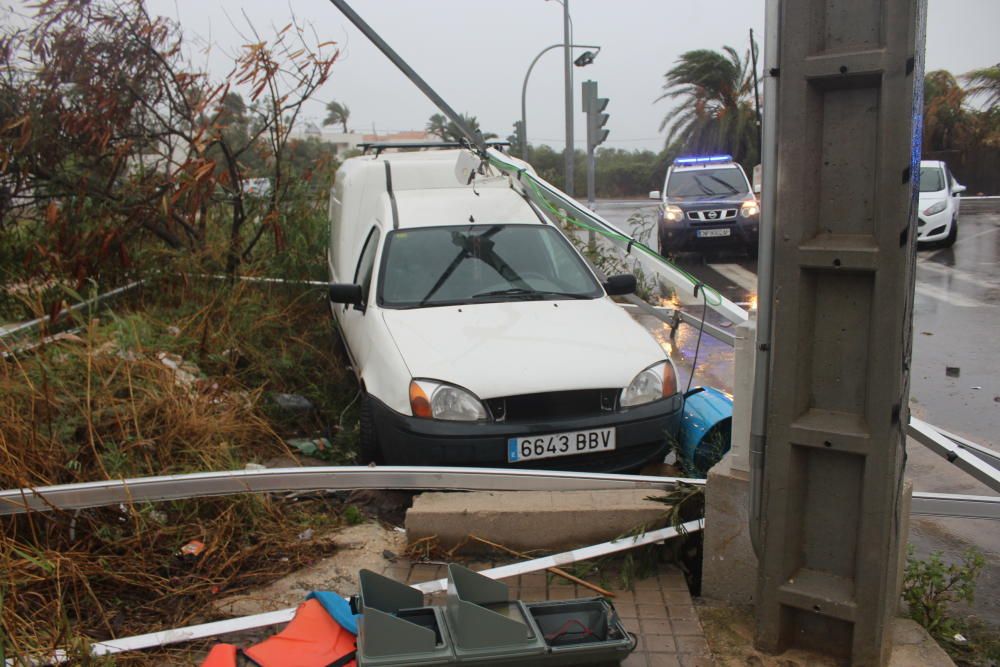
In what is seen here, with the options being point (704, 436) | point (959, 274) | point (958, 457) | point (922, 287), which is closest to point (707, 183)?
point (959, 274)

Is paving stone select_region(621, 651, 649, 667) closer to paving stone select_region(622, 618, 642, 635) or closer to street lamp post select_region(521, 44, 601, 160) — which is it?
paving stone select_region(622, 618, 642, 635)

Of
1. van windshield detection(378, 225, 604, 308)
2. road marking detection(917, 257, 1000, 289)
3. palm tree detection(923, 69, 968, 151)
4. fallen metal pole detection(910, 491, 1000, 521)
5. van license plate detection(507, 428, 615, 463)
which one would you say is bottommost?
road marking detection(917, 257, 1000, 289)

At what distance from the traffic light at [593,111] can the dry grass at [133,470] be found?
11.1 meters

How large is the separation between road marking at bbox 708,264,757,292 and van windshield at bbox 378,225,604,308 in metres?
7.44

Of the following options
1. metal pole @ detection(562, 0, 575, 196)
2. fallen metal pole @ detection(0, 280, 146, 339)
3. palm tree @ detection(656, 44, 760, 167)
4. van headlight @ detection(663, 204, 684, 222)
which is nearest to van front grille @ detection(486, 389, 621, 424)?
fallen metal pole @ detection(0, 280, 146, 339)

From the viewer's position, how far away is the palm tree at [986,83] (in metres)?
34.1

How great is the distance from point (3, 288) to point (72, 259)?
2.09 feet

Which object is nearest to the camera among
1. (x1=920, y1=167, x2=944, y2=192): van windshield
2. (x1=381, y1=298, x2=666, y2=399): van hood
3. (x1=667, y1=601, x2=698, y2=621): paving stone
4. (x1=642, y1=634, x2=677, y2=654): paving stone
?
(x1=642, y1=634, x2=677, y2=654): paving stone

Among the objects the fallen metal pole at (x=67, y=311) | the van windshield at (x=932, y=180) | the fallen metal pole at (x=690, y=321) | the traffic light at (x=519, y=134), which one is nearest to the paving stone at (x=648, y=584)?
the fallen metal pole at (x=690, y=321)

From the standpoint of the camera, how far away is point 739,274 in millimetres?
15008

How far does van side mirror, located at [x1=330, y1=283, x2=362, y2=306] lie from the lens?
6.08 meters

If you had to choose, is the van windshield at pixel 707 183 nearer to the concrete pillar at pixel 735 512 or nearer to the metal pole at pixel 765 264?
the concrete pillar at pixel 735 512

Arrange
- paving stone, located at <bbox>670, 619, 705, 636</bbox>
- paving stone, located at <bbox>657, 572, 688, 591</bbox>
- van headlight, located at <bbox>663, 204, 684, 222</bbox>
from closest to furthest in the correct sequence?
paving stone, located at <bbox>670, 619, 705, 636</bbox> < paving stone, located at <bbox>657, 572, 688, 591</bbox> < van headlight, located at <bbox>663, 204, 684, 222</bbox>

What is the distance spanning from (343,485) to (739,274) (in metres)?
11.8
